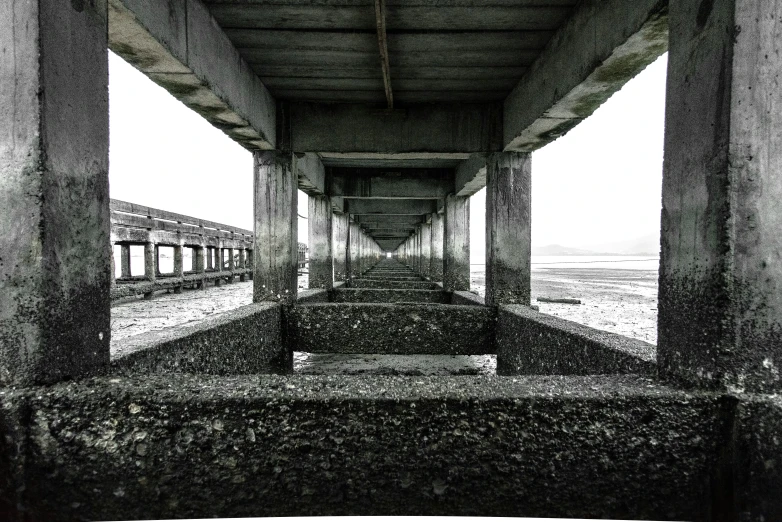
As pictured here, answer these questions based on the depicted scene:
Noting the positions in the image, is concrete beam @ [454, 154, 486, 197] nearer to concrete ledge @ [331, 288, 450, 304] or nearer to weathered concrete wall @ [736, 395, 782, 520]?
concrete ledge @ [331, 288, 450, 304]

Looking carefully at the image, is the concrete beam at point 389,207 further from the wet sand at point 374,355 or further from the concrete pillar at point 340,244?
the wet sand at point 374,355

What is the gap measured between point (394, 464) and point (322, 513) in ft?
1.41

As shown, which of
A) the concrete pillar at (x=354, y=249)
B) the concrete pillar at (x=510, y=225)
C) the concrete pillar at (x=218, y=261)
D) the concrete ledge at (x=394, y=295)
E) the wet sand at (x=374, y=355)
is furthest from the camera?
the concrete pillar at (x=354, y=249)

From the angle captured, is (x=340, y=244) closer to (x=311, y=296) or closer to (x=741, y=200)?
(x=311, y=296)

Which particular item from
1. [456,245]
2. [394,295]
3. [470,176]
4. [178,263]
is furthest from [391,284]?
[178,263]

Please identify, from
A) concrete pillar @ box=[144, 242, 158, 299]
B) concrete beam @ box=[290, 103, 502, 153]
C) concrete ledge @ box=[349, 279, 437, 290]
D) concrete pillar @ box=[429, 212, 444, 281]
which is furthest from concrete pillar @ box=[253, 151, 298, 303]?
concrete pillar @ box=[429, 212, 444, 281]

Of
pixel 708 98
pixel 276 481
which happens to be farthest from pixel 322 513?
pixel 708 98

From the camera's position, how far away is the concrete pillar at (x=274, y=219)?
20.2 ft

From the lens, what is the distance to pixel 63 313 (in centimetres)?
214

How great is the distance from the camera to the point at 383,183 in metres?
10.5

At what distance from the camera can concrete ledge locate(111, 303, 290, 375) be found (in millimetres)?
2896

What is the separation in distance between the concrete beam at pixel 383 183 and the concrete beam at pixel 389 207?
412 cm

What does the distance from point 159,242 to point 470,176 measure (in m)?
9.30

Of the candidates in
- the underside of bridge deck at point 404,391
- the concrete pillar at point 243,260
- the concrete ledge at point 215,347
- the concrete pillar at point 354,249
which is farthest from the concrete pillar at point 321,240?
the concrete pillar at point 243,260
